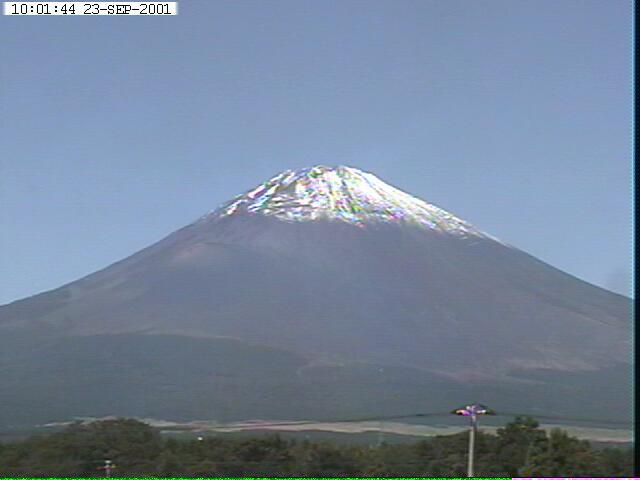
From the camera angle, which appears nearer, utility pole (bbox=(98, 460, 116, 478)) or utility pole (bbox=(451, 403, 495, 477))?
utility pole (bbox=(98, 460, 116, 478))

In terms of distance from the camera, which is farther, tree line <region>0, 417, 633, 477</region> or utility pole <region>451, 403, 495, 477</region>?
utility pole <region>451, 403, 495, 477</region>

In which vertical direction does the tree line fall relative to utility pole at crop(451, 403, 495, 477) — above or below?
below

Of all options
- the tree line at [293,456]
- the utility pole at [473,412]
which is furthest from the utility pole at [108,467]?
the utility pole at [473,412]

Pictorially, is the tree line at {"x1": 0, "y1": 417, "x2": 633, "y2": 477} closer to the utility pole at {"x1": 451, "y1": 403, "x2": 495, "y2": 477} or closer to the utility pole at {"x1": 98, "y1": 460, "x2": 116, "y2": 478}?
the utility pole at {"x1": 98, "y1": 460, "x2": 116, "y2": 478}

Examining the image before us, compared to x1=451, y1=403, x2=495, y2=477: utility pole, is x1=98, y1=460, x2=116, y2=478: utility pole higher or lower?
x1=451, y1=403, x2=495, y2=477: utility pole

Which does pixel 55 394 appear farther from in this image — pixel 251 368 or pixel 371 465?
pixel 371 465

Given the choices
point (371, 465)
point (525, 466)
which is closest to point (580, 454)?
point (525, 466)

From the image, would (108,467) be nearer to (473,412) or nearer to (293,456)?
(293,456)

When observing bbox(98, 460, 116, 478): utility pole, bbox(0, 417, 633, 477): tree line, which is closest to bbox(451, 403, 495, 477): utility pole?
bbox(0, 417, 633, 477): tree line

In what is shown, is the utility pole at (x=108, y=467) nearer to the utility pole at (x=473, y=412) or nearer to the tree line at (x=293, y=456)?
the tree line at (x=293, y=456)
